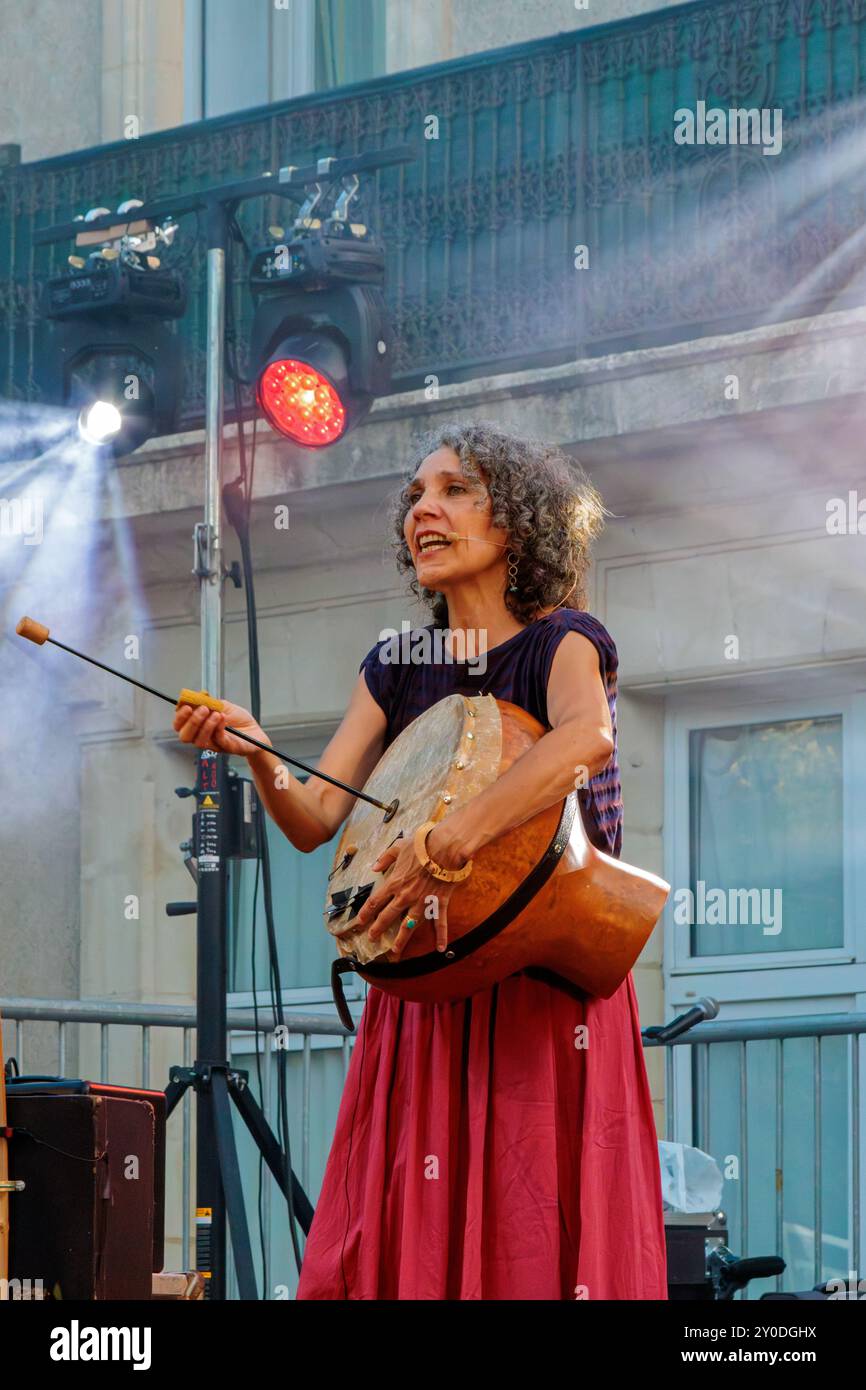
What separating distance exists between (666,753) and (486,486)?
3.71m

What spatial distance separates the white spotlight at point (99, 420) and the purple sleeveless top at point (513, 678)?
3082mm

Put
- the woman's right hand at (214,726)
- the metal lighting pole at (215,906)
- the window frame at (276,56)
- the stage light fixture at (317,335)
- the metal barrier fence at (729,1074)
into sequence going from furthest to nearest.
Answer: the window frame at (276,56)
the stage light fixture at (317,335)
the metal barrier fence at (729,1074)
the metal lighting pole at (215,906)
the woman's right hand at (214,726)

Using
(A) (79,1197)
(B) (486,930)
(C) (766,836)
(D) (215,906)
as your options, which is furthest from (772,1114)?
(B) (486,930)

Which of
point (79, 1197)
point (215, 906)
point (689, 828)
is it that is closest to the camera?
point (79, 1197)

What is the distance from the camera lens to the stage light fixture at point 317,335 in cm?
611

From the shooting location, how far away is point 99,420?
6344 millimetres

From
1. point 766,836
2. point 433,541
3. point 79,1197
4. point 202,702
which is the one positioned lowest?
point 79,1197

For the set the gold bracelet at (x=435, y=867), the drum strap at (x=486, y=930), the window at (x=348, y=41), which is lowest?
the drum strap at (x=486, y=930)

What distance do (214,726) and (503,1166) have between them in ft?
2.48

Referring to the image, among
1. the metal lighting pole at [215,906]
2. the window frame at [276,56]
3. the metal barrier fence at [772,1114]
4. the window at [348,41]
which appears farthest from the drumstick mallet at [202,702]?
the window frame at [276,56]

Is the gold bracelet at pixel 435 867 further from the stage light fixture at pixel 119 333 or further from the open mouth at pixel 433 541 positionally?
the stage light fixture at pixel 119 333

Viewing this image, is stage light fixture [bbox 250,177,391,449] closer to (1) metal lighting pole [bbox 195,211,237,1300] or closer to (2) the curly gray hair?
(1) metal lighting pole [bbox 195,211,237,1300]

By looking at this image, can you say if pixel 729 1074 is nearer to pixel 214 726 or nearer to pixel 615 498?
pixel 615 498
